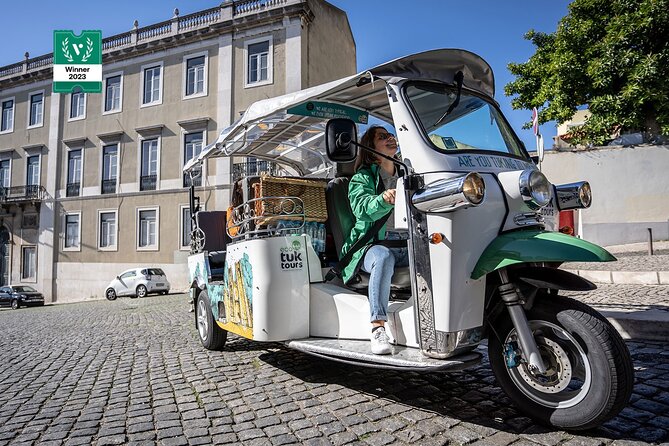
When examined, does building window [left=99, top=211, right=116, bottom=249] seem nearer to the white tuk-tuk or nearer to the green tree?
Answer: the green tree

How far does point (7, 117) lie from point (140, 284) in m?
20.2

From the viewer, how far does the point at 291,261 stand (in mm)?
3775

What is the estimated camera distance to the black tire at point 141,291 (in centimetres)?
2142

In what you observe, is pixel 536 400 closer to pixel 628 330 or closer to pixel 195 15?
pixel 628 330

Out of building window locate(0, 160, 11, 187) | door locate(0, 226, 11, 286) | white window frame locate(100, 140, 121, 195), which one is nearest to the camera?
white window frame locate(100, 140, 121, 195)

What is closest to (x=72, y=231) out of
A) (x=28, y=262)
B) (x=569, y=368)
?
(x=28, y=262)

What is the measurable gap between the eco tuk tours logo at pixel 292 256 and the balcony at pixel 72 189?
94.9ft

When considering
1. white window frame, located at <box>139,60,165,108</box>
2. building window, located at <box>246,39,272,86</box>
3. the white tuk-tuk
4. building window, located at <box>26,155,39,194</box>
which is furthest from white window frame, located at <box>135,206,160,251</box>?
the white tuk-tuk

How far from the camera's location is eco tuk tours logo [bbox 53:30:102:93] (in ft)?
77.9

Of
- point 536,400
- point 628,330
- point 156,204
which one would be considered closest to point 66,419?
point 536,400

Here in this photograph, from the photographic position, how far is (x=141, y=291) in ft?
70.7

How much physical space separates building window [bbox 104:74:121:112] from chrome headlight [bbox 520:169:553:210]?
29.5m

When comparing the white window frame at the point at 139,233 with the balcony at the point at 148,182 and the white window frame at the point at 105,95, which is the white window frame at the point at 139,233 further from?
the white window frame at the point at 105,95

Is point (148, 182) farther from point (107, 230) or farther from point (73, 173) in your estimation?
point (73, 173)
